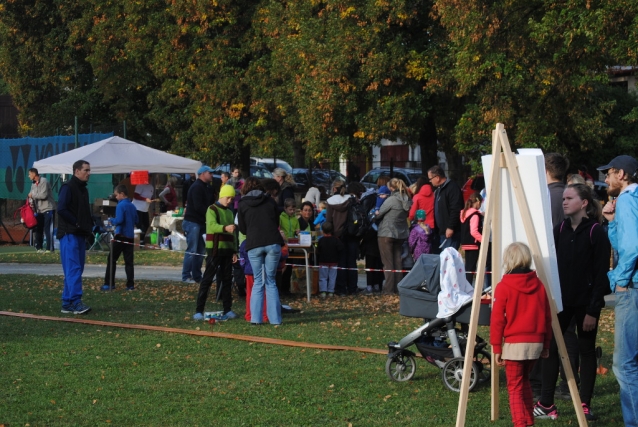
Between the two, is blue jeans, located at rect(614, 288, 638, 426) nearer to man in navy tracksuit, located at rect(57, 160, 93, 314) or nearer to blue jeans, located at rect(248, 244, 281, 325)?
blue jeans, located at rect(248, 244, 281, 325)

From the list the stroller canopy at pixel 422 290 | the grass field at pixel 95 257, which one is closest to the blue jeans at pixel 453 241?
the stroller canopy at pixel 422 290

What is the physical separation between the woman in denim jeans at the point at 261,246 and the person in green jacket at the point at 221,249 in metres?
0.33

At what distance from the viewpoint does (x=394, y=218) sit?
15.2 metres

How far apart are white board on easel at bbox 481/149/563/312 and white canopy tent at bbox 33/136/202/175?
1611 centimetres

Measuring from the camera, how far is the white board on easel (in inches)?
267

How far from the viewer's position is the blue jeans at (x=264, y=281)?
11.8m

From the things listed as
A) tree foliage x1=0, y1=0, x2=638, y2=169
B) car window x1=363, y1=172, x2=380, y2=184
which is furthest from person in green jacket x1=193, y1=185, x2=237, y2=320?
car window x1=363, y1=172, x2=380, y2=184

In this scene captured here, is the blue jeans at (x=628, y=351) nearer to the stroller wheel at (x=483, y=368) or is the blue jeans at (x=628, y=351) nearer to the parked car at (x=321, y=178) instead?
the stroller wheel at (x=483, y=368)

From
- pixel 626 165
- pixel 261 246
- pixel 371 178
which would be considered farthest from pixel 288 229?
pixel 371 178

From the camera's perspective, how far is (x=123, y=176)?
91.8ft

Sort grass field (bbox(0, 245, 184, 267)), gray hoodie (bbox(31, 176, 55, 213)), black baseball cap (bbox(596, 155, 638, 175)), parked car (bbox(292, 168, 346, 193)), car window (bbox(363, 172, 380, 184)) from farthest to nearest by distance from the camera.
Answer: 1. car window (bbox(363, 172, 380, 184))
2. parked car (bbox(292, 168, 346, 193))
3. gray hoodie (bbox(31, 176, 55, 213))
4. grass field (bbox(0, 245, 184, 267))
5. black baseball cap (bbox(596, 155, 638, 175))

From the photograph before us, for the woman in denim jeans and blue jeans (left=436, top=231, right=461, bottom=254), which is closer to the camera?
the woman in denim jeans

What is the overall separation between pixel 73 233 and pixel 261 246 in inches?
112

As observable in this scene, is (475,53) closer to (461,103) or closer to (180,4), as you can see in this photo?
(461,103)
